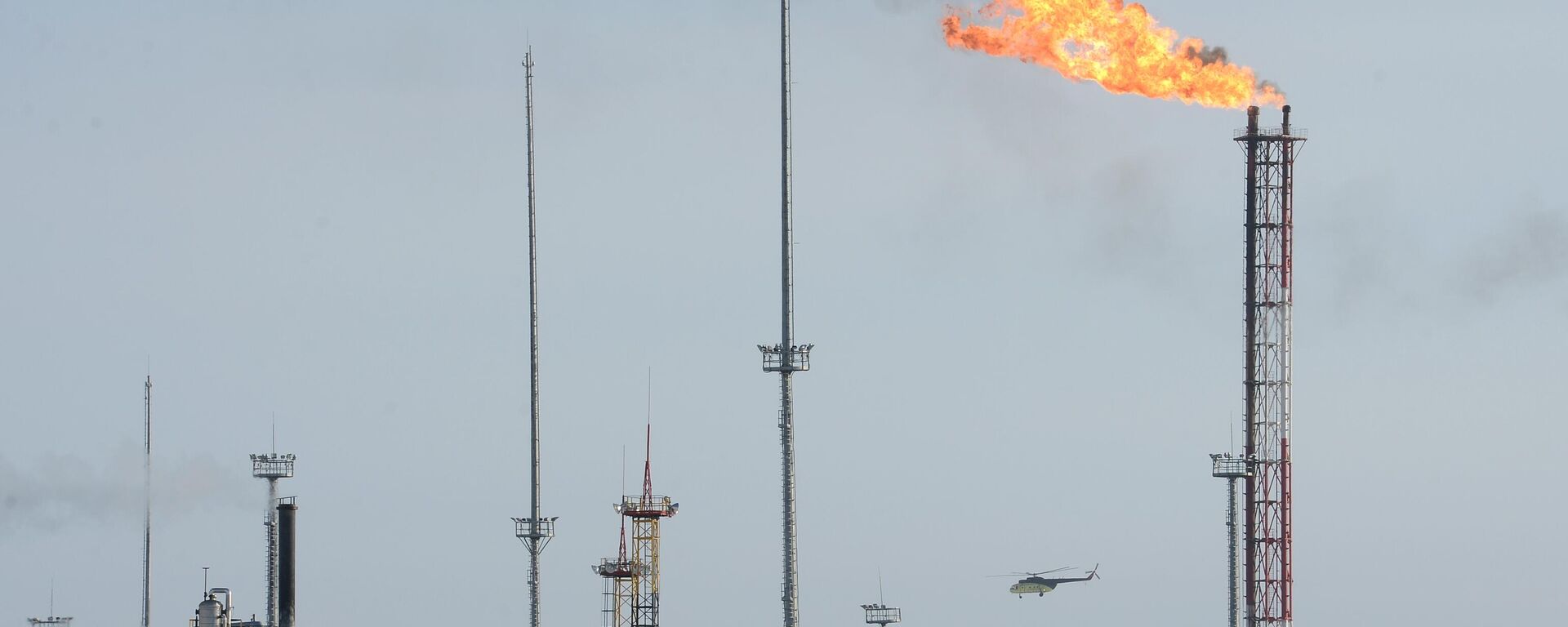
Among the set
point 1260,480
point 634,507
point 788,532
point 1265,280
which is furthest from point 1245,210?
point 788,532

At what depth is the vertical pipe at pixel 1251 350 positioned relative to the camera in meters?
155

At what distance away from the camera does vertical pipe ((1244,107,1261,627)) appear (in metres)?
155

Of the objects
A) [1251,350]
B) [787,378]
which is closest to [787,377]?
[787,378]

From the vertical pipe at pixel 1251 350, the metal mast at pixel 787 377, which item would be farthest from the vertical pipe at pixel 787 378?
the vertical pipe at pixel 1251 350

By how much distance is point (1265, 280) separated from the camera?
511ft

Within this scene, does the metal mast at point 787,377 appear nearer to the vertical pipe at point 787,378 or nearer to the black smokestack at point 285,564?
the vertical pipe at point 787,378

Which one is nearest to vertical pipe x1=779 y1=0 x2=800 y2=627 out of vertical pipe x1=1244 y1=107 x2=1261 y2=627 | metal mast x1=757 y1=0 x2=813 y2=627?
metal mast x1=757 y1=0 x2=813 y2=627

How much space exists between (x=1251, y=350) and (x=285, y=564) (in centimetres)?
5395

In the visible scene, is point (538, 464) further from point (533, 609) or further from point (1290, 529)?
point (1290, 529)

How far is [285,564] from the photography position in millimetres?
167250

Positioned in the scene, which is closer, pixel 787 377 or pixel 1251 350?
pixel 787 377

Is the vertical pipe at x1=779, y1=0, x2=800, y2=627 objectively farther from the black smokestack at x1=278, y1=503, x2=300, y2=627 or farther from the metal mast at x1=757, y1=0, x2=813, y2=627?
the black smokestack at x1=278, y1=503, x2=300, y2=627

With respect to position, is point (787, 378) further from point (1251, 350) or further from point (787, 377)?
point (1251, 350)

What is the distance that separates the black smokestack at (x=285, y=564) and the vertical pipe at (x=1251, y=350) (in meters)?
51.7
